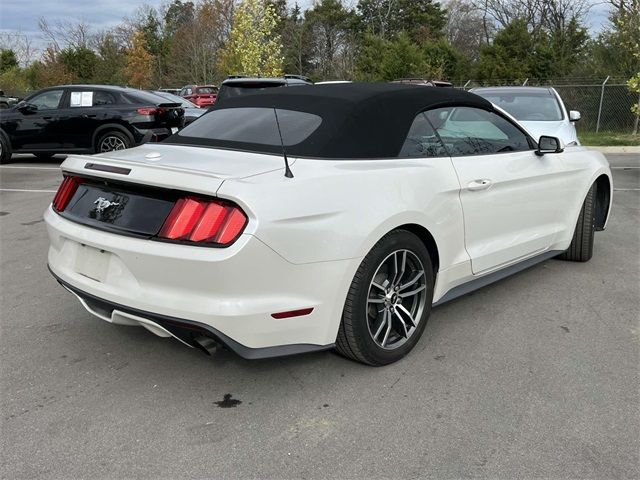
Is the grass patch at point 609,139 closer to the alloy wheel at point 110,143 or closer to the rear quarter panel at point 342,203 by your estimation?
the alloy wheel at point 110,143

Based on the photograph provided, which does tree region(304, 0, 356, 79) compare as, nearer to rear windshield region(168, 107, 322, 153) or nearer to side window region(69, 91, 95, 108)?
side window region(69, 91, 95, 108)

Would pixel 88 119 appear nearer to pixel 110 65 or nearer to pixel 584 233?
pixel 584 233

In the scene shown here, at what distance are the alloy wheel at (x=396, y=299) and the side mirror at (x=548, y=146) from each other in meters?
1.68

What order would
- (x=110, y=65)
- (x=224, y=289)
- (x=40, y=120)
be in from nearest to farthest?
1. (x=224, y=289)
2. (x=40, y=120)
3. (x=110, y=65)

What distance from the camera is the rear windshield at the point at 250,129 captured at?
10.9 ft

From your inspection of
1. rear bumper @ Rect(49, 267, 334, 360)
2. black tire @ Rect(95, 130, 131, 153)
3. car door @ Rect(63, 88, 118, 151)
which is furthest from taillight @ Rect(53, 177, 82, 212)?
car door @ Rect(63, 88, 118, 151)

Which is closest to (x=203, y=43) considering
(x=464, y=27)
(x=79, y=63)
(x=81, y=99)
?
(x=79, y=63)

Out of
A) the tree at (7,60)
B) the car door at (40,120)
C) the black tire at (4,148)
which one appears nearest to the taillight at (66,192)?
the car door at (40,120)

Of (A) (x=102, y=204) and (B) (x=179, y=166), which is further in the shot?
(A) (x=102, y=204)

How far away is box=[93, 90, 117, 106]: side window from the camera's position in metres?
11.1

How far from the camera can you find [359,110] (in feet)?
11.0

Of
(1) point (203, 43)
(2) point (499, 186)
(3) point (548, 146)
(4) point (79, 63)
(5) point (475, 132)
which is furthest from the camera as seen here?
(1) point (203, 43)

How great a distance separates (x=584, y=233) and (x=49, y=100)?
1032cm

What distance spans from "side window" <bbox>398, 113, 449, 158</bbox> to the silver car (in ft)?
16.2
